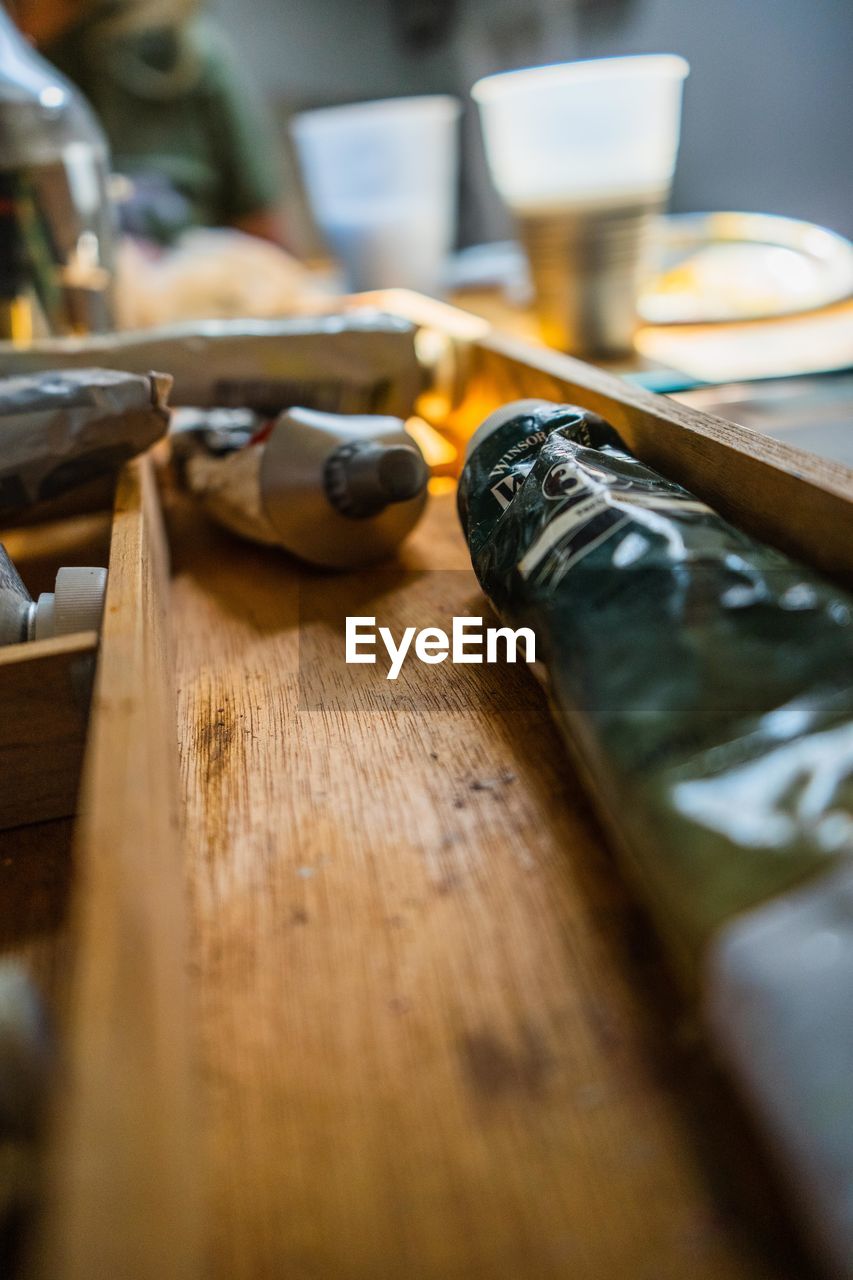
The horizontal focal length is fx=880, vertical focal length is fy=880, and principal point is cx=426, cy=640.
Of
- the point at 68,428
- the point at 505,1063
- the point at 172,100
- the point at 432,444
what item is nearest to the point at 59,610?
the point at 68,428

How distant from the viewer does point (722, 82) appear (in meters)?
1.52

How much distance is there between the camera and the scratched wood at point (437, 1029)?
10.1 inches

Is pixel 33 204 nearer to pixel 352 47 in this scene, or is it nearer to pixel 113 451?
pixel 113 451

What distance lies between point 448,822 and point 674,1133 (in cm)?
16

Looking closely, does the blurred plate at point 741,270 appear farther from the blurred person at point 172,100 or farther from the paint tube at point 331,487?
the blurred person at point 172,100

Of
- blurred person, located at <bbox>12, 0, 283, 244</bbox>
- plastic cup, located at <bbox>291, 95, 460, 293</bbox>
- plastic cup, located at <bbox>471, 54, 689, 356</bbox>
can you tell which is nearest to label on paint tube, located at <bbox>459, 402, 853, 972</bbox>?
plastic cup, located at <bbox>471, 54, 689, 356</bbox>

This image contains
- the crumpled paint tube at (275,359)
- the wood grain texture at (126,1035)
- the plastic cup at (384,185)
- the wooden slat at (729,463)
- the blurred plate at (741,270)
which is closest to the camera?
the wood grain texture at (126,1035)

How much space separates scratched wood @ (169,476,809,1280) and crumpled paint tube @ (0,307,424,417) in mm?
405

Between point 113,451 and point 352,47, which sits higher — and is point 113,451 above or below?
below

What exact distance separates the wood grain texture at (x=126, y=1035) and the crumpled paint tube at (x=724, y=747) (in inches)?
6.5

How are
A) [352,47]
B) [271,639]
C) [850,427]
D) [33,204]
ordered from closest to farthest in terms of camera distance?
1. [271,639]
2. [850,427]
3. [33,204]
4. [352,47]

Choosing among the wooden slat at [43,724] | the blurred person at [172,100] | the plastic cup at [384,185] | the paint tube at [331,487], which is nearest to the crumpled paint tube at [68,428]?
the paint tube at [331,487]

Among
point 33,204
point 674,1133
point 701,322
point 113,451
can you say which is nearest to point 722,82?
point 701,322

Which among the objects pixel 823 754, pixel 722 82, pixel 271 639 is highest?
pixel 722 82
